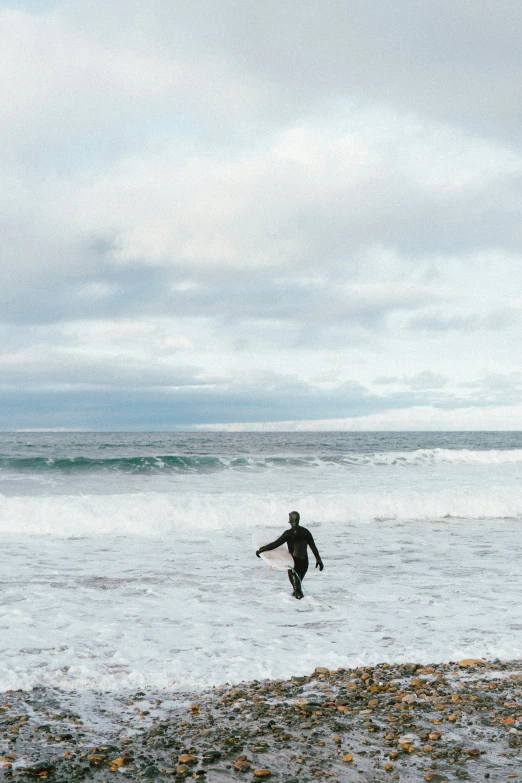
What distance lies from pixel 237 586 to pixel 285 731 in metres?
5.74

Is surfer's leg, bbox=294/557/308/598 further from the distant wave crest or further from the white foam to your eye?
the distant wave crest

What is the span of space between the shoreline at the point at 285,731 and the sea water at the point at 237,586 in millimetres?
594

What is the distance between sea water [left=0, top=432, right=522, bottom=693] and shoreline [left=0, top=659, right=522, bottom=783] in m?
0.59

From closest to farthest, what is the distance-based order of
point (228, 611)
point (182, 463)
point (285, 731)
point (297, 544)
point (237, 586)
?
point (285, 731) → point (228, 611) → point (297, 544) → point (237, 586) → point (182, 463)

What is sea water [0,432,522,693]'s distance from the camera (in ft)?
22.8

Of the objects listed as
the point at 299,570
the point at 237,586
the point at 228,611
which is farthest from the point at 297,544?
the point at 228,611

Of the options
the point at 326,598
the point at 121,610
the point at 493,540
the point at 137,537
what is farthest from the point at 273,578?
the point at 493,540

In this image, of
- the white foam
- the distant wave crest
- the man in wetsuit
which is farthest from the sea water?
the distant wave crest

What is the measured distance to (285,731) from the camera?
15.9 ft

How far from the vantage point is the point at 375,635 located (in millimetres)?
7855

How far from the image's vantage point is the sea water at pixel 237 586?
6.96 meters

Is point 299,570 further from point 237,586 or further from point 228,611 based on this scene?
point 228,611

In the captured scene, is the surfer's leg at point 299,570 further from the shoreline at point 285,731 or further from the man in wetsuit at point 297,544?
the shoreline at point 285,731

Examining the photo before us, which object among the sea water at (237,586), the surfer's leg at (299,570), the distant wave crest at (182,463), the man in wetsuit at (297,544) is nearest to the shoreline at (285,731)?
the sea water at (237,586)
